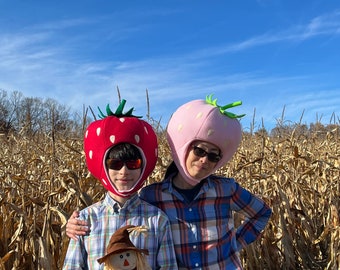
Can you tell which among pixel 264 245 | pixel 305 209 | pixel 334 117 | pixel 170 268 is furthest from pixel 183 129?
pixel 334 117

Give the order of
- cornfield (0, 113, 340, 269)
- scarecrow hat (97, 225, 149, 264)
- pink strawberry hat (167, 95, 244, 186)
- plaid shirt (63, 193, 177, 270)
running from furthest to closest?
cornfield (0, 113, 340, 269) → pink strawberry hat (167, 95, 244, 186) → plaid shirt (63, 193, 177, 270) → scarecrow hat (97, 225, 149, 264)

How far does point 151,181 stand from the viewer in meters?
3.17

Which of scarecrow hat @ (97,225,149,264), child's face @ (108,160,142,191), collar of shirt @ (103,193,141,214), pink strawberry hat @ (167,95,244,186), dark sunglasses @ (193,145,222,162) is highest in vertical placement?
pink strawberry hat @ (167,95,244,186)

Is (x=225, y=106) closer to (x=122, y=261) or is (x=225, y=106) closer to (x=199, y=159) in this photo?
(x=199, y=159)

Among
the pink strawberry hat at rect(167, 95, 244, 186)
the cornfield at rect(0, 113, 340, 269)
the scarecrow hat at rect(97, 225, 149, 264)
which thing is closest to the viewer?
the scarecrow hat at rect(97, 225, 149, 264)

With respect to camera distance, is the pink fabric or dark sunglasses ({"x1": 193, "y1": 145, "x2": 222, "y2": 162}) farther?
dark sunglasses ({"x1": 193, "y1": 145, "x2": 222, "y2": 162})

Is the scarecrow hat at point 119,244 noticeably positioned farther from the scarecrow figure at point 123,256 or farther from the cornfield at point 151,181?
the cornfield at point 151,181

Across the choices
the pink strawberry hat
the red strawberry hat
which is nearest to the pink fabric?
the red strawberry hat

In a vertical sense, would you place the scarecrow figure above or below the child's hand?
below

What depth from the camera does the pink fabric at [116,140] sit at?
1940 millimetres

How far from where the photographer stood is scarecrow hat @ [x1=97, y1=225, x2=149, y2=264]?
1.75 metres

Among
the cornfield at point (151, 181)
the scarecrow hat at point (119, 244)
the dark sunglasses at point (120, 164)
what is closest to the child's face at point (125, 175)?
the dark sunglasses at point (120, 164)

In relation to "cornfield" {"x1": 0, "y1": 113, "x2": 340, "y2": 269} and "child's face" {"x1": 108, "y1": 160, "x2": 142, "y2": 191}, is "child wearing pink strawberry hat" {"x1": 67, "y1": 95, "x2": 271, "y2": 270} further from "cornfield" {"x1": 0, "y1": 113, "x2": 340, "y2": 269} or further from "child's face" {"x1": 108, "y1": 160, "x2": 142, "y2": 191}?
"cornfield" {"x1": 0, "y1": 113, "x2": 340, "y2": 269}

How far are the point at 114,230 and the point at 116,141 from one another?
0.37m
